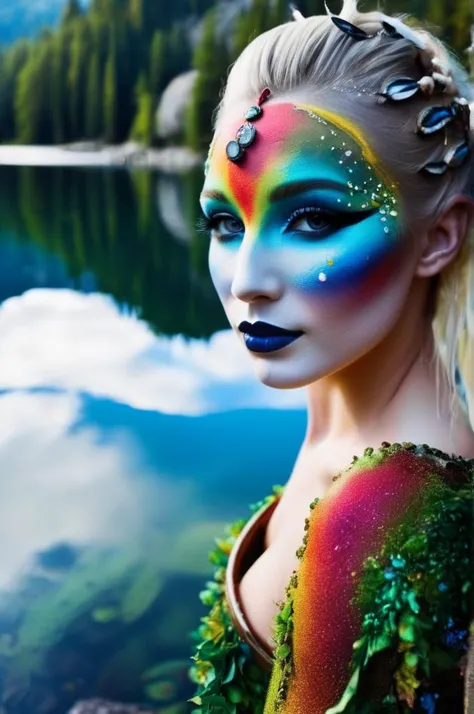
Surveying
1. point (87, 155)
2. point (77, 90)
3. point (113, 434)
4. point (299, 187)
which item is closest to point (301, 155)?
point (299, 187)

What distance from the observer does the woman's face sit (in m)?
0.81

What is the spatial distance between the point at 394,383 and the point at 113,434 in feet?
4.24

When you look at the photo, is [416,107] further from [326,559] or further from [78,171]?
[78,171]

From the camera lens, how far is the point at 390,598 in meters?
0.75

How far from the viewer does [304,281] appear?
0.81 m

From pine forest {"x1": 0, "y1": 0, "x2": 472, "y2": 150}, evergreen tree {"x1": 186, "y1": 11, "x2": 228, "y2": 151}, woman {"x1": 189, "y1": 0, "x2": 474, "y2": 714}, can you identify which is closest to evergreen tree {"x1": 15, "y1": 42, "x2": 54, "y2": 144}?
pine forest {"x1": 0, "y1": 0, "x2": 472, "y2": 150}

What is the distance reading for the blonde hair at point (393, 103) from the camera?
82cm

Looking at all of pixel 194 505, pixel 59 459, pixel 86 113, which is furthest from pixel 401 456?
pixel 86 113

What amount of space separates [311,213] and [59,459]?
55.7 inches

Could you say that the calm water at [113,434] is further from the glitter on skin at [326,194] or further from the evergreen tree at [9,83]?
the glitter on skin at [326,194]

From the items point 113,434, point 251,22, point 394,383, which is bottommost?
Result: point 113,434

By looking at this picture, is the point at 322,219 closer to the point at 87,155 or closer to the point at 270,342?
the point at 270,342

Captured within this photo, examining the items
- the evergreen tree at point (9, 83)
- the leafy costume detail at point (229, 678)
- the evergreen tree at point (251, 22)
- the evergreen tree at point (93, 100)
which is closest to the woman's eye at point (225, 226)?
the leafy costume detail at point (229, 678)

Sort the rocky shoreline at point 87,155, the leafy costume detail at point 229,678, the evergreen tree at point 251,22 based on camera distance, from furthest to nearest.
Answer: the rocky shoreline at point 87,155, the evergreen tree at point 251,22, the leafy costume detail at point 229,678
